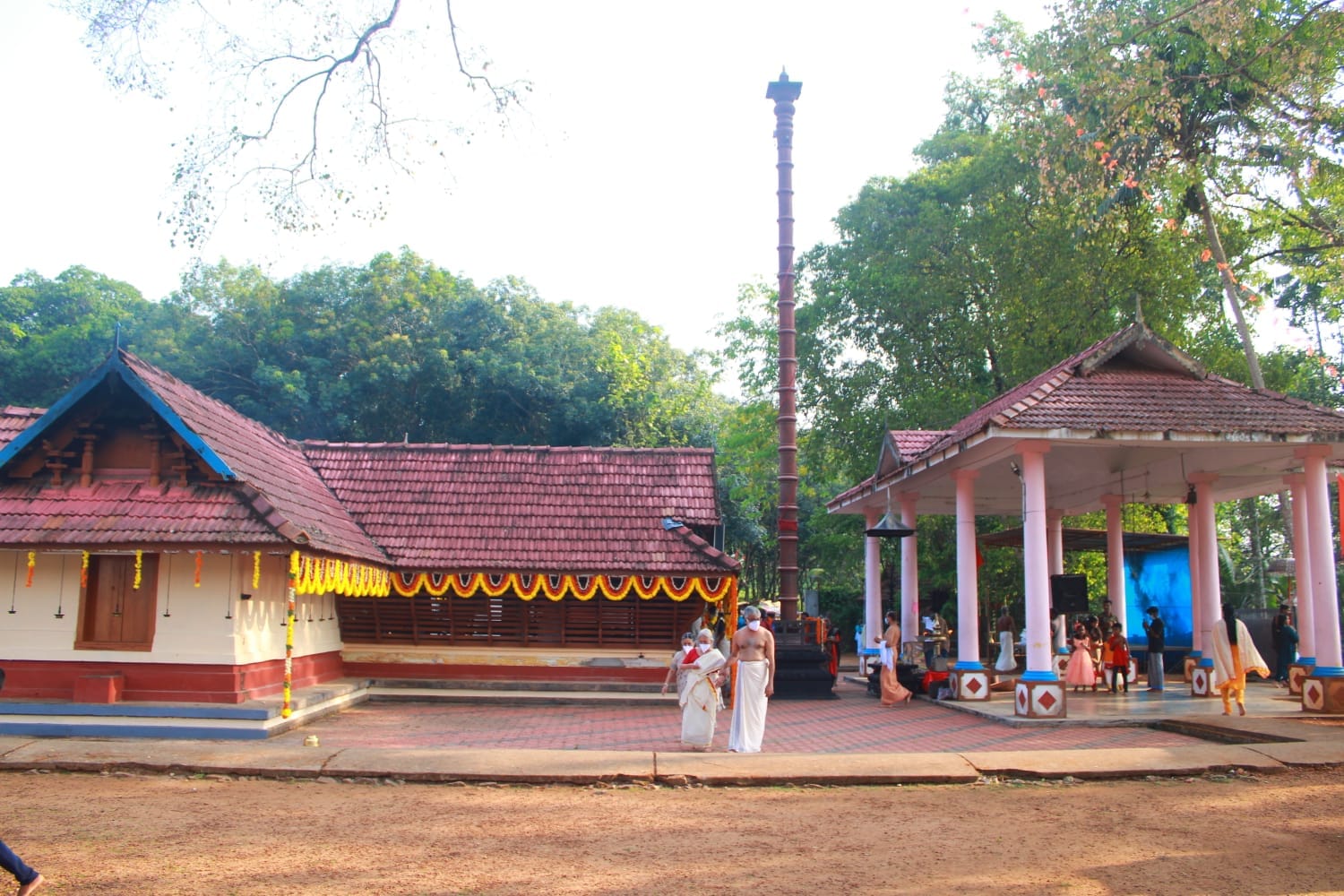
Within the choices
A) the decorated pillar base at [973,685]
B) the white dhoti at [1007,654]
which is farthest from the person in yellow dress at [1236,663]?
the white dhoti at [1007,654]

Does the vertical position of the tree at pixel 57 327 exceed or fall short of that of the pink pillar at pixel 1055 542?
it exceeds it

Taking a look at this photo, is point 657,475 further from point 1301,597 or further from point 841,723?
point 1301,597

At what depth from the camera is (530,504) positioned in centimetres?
1798

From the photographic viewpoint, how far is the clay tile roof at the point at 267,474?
12523mm

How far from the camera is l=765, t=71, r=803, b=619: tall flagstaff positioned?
17344mm

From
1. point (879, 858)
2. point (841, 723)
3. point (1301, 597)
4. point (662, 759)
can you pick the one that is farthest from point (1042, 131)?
point (879, 858)

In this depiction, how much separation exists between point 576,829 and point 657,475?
11.5m

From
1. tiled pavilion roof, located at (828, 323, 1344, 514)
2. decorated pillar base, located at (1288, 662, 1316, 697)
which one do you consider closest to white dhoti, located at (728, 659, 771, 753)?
tiled pavilion roof, located at (828, 323, 1344, 514)

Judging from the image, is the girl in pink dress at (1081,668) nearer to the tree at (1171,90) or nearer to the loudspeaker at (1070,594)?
the loudspeaker at (1070,594)

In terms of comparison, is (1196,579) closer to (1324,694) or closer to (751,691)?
(1324,694)

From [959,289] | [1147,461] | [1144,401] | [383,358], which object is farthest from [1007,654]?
[383,358]

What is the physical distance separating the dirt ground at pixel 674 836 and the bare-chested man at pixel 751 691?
1832mm

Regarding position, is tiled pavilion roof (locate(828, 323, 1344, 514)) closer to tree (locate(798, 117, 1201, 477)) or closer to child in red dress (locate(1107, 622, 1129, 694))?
child in red dress (locate(1107, 622, 1129, 694))

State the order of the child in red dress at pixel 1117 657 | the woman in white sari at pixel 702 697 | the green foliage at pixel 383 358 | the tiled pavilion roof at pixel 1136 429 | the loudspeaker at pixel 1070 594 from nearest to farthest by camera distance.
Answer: the woman in white sari at pixel 702 697 → the tiled pavilion roof at pixel 1136 429 → the loudspeaker at pixel 1070 594 → the child in red dress at pixel 1117 657 → the green foliage at pixel 383 358
